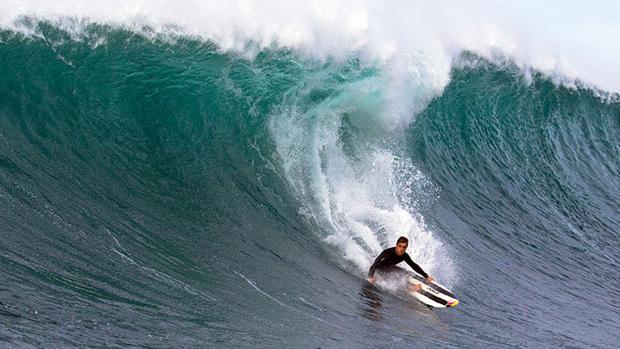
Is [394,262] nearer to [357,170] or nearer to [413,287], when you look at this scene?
[413,287]

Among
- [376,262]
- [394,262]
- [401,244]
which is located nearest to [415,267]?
[394,262]

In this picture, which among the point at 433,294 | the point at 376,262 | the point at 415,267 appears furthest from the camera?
the point at 415,267

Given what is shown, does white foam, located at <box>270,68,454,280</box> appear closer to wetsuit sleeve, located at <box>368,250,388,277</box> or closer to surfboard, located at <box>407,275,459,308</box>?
wetsuit sleeve, located at <box>368,250,388,277</box>

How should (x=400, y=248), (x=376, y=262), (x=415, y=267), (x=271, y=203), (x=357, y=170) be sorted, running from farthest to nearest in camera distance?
(x=357, y=170) < (x=271, y=203) < (x=415, y=267) < (x=400, y=248) < (x=376, y=262)

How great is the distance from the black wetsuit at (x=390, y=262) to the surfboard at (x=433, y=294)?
0.18 metres

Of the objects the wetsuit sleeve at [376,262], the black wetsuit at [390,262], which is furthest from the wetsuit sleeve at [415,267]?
the wetsuit sleeve at [376,262]

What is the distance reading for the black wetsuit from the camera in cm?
1164

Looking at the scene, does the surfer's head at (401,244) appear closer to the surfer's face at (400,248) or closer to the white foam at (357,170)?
the surfer's face at (400,248)

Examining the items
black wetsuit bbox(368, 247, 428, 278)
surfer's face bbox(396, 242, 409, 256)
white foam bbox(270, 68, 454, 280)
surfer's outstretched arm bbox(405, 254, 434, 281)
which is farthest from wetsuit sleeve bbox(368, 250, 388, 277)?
surfer's outstretched arm bbox(405, 254, 434, 281)

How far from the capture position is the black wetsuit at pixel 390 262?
11.6m

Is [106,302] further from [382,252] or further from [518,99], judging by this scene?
[518,99]

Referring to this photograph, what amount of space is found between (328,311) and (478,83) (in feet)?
46.4

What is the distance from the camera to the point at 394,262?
11.8 m

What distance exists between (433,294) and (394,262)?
83 centimetres
